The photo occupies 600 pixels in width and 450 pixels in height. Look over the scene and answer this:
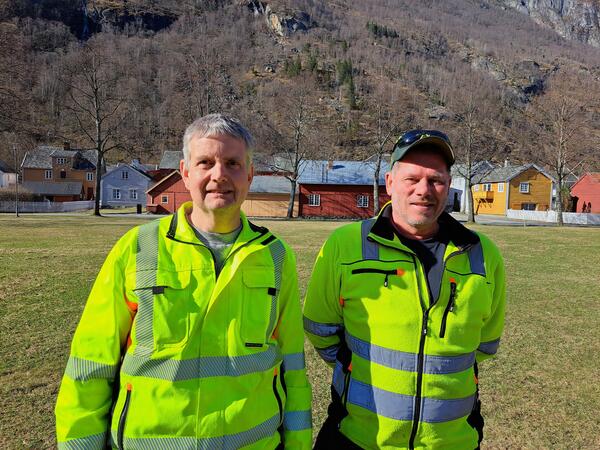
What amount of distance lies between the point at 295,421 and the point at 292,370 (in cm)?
27

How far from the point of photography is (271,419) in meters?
2.08

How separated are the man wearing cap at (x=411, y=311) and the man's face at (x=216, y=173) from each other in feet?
2.53

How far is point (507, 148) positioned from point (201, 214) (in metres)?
111

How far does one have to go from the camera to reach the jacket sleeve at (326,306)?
2.49 m

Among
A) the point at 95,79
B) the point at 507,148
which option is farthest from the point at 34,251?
the point at 507,148

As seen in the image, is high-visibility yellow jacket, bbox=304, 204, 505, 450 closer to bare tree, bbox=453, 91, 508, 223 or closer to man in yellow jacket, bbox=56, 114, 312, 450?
man in yellow jacket, bbox=56, 114, 312, 450

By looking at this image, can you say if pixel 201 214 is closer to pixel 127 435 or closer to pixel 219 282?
pixel 219 282

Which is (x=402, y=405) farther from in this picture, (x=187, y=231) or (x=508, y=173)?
(x=508, y=173)

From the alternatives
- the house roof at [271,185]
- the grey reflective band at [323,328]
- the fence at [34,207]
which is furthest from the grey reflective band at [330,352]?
the fence at [34,207]

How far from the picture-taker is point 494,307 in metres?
2.58

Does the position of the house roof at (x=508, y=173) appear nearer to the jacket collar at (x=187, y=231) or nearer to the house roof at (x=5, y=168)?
the jacket collar at (x=187, y=231)

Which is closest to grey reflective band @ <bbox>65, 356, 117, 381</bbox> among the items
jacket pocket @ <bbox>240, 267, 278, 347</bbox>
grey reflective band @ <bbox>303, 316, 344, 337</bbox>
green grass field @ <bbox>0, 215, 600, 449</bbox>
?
jacket pocket @ <bbox>240, 267, 278, 347</bbox>

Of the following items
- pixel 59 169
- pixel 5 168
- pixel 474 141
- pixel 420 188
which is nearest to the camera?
pixel 420 188

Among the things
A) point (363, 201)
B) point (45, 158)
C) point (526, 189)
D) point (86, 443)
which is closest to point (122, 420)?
point (86, 443)
